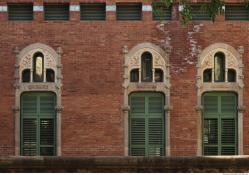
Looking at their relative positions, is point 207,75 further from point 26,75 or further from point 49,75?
point 26,75

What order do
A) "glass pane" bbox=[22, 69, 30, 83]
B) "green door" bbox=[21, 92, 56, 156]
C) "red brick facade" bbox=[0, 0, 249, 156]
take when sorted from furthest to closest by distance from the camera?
"glass pane" bbox=[22, 69, 30, 83], "green door" bbox=[21, 92, 56, 156], "red brick facade" bbox=[0, 0, 249, 156]

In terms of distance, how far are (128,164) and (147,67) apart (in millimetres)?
11010

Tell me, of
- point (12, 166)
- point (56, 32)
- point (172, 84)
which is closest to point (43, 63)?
point (56, 32)

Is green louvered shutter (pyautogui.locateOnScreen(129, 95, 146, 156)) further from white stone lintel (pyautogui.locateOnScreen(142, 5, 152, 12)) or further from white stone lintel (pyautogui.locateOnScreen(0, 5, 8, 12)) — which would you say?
white stone lintel (pyautogui.locateOnScreen(0, 5, 8, 12))

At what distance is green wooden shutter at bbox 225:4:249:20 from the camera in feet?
75.8

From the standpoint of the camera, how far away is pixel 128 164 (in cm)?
1212

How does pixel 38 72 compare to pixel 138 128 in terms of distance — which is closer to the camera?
pixel 138 128

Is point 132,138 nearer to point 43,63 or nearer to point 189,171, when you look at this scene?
point 43,63

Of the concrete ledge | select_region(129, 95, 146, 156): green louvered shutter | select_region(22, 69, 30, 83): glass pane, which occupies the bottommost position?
the concrete ledge

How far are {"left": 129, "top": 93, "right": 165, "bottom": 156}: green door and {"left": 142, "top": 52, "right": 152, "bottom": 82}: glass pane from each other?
548 millimetres

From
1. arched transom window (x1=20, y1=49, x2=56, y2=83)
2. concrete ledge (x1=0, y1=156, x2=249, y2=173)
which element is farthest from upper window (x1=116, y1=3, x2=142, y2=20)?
concrete ledge (x1=0, y1=156, x2=249, y2=173)

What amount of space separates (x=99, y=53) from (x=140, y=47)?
140cm

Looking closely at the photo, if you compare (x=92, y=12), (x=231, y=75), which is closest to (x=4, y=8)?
(x=92, y=12)

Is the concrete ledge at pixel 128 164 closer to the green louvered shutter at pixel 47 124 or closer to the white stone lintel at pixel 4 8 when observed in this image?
the green louvered shutter at pixel 47 124
